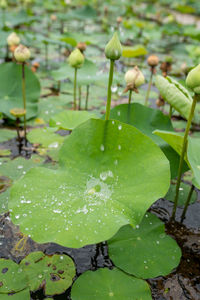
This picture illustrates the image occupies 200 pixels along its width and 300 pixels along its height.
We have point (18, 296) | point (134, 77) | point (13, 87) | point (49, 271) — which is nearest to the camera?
point (18, 296)

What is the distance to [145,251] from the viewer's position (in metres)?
1.26

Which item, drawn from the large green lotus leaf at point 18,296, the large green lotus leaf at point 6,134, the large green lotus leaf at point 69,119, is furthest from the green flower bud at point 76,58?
the large green lotus leaf at point 18,296

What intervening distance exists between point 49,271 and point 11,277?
0.50 feet

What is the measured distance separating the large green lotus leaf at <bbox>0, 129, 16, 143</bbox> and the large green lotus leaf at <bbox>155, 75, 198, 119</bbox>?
123 cm

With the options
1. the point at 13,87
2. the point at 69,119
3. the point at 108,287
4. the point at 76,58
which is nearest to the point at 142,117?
the point at 69,119

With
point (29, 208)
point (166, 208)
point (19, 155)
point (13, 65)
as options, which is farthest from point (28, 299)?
→ point (13, 65)

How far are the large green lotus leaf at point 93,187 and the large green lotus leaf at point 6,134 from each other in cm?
100

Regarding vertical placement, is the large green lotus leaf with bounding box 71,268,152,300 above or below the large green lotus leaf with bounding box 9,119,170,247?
below

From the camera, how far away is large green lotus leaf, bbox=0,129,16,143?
2.18 m

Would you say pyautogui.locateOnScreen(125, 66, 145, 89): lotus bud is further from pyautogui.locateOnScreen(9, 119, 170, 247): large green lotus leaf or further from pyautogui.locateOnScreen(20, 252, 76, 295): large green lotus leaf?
pyautogui.locateOnScreen(20, 252, 76, 295): large green lotus leaf

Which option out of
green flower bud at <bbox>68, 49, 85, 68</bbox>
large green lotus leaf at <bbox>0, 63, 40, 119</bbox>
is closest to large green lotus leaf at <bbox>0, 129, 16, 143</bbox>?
large green lotus leaf at <bbox>0, 63, 40, 119</bbox>

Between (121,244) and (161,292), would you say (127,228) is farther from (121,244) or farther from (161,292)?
(161,292)

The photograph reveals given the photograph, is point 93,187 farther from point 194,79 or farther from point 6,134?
point 6,134

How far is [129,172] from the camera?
1251 millimetres
